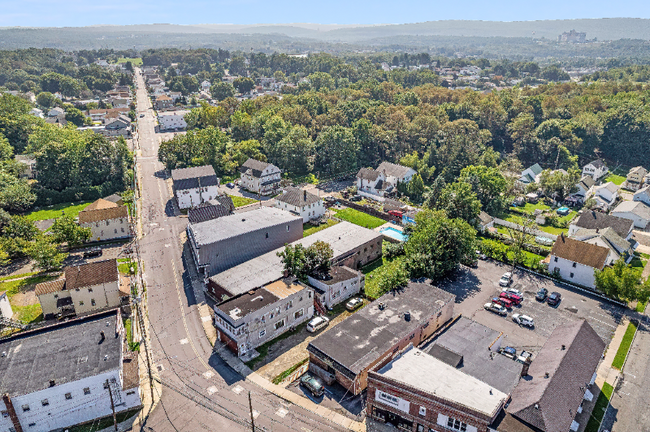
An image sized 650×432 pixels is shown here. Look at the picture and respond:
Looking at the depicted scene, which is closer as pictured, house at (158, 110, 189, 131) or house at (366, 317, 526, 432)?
house at (366, 317, 526, 432)

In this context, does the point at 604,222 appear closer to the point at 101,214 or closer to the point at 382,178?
the point at 382,178

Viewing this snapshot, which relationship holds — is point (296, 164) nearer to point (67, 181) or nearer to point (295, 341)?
point (67, 181)

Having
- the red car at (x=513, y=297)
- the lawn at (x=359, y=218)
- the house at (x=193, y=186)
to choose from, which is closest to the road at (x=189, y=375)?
the house at (x=193, y=186)

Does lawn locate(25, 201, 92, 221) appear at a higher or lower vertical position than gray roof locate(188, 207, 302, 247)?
Answer: lower

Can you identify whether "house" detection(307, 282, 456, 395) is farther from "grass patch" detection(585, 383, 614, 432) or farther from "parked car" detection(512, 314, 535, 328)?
"grass patch" detection(585, 383, 614, 432)

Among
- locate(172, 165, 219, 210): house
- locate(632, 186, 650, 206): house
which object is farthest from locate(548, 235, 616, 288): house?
locate(172, 165, 219, 210): house

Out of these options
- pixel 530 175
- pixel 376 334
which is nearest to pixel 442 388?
pixel 376 334

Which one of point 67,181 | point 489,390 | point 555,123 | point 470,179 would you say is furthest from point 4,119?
point 555,123
